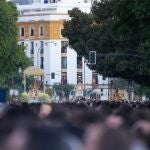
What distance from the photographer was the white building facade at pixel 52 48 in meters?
172

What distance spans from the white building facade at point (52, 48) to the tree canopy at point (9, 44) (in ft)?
249

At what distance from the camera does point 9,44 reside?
279 ft

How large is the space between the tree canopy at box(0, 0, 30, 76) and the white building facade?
75963mm

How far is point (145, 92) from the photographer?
103 m

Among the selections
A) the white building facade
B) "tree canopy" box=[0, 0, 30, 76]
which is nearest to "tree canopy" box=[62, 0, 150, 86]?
"tree canopy" box=[0, 0, 30, 76]

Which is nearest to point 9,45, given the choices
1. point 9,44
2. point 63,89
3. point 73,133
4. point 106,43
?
point 9,44

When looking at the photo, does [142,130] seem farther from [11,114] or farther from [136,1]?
[136,1]

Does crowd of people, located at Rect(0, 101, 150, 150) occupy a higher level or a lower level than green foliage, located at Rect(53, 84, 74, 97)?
higher

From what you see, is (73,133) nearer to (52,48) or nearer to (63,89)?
(63,89)

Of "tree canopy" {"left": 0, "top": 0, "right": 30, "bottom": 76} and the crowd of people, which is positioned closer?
the crowd of people

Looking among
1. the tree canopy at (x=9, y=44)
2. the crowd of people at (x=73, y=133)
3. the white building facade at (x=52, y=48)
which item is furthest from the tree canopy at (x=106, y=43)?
the white building facade at (x=52, y=48)

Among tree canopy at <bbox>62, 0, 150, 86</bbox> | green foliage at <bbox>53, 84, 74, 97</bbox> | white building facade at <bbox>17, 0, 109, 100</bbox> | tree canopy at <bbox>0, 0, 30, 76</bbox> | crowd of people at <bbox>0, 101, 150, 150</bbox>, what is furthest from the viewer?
white building facade at <bbox>17, 0, 109, 100</bbox>

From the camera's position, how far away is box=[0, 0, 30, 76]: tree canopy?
3317 inches

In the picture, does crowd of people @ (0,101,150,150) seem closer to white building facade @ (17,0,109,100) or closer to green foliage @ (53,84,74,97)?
green foliage @ (53,84,74,97)
